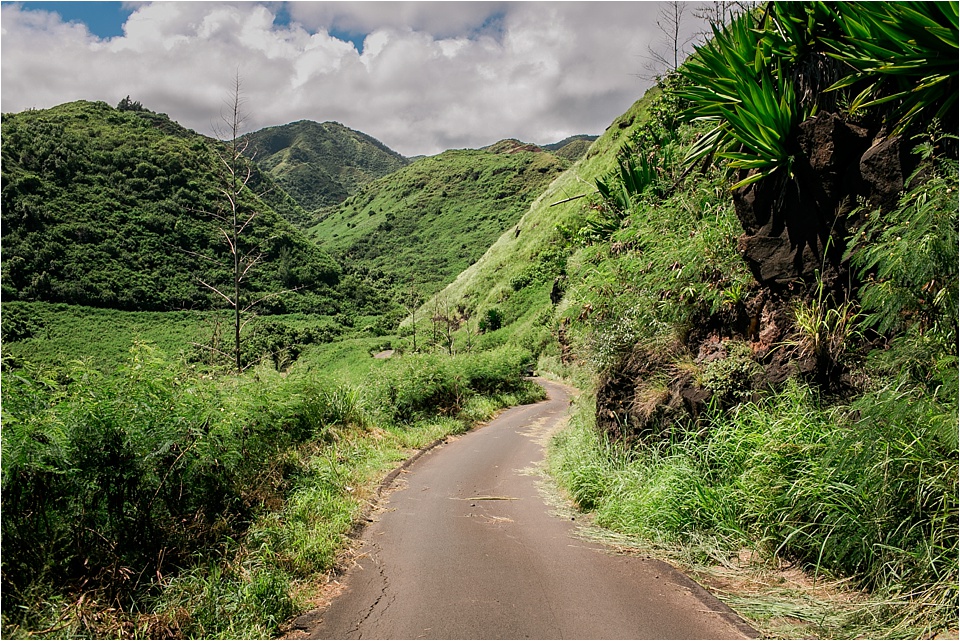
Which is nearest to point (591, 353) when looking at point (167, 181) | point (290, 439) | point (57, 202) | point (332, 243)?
point (290, 439)

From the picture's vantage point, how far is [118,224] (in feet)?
242

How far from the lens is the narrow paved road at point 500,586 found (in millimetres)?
3986

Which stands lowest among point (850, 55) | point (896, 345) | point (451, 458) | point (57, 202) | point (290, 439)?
point (451, 458)

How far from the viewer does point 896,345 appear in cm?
431

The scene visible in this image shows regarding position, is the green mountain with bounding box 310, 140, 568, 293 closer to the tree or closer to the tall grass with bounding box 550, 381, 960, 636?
the tree

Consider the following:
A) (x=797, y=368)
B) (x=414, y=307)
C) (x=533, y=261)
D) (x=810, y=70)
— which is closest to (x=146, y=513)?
(x=797, y=368)

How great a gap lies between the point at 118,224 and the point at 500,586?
8463 cm

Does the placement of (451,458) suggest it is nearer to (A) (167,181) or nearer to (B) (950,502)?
(B) (950,502)

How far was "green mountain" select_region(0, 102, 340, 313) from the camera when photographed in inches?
2463

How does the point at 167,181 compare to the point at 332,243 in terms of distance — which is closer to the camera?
the point at 167,181

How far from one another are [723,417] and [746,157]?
2.77 meters

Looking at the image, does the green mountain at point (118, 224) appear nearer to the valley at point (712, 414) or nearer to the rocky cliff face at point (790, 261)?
the valley at point (712, 414)

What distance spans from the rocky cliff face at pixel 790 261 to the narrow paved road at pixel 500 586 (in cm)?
203

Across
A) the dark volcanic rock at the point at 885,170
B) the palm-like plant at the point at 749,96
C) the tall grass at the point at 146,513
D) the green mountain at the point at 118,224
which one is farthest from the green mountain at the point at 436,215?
the dark volcanic rock at the point at 885,170
